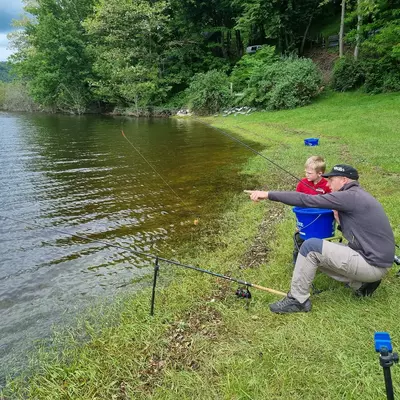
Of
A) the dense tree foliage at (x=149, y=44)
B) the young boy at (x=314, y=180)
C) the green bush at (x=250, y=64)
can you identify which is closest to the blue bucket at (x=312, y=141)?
the young boy at (x=314, y=180)

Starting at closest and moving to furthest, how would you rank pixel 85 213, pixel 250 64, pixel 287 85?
1. pixel 85 213
2. pixel 287 85
3. pixel 250 64

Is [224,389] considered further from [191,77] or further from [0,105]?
[0,105]

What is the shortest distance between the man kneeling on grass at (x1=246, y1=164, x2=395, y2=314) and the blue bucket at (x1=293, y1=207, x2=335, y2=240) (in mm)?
415

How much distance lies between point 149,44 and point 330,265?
40.5 m

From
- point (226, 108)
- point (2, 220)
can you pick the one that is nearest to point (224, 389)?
point (2, 220)

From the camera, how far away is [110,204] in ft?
31.1

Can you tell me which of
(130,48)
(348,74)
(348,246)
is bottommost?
(348,246)

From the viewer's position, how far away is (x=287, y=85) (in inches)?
985

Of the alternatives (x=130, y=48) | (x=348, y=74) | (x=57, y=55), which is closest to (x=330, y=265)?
(x=348, y=74)

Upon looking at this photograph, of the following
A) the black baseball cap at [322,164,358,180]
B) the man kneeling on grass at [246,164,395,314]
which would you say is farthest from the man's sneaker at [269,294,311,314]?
the black baseball cap at [322,164,358,180]

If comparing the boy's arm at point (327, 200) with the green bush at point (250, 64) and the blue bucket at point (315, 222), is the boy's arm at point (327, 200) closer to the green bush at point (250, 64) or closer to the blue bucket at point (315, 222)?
the blue bucket at point (315, 222)

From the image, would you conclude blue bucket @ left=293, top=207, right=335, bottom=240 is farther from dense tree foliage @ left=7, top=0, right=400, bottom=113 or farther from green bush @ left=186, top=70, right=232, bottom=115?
green bush @ left=186, top=70, right=232, bottom=115

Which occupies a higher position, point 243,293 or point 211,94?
point 211,94

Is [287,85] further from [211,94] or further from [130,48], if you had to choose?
[130,48]
